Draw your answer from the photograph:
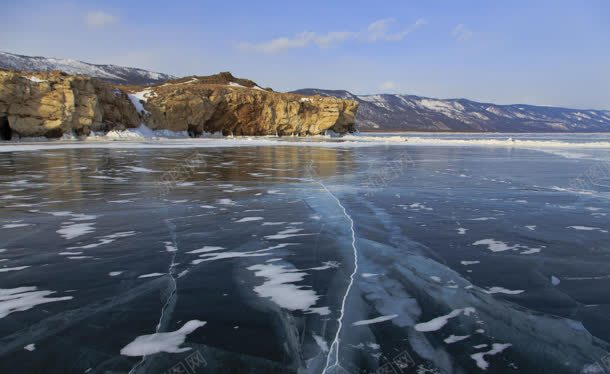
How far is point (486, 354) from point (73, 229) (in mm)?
6029

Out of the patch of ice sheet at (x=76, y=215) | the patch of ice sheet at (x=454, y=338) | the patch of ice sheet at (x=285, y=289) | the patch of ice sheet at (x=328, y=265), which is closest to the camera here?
the patch of ice sheet at (x=454, y=338)

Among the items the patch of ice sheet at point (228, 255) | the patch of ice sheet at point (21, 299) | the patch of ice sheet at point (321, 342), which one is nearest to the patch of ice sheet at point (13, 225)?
the patch of ice sheet at point (21, 299)

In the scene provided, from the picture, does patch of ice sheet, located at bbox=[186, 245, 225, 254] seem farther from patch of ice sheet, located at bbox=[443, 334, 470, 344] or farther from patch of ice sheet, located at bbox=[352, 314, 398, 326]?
patch of ice sheet, located at bbox=[443, 334, 470, 344]

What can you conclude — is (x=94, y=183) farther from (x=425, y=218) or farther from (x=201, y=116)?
(x=201, y=116)

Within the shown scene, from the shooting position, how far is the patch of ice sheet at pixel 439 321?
3516 millimetres

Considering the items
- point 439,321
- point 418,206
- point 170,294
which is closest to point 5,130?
point 418,206

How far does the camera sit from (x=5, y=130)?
1505 inches

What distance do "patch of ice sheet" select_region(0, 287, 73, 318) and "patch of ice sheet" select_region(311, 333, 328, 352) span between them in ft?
7.70

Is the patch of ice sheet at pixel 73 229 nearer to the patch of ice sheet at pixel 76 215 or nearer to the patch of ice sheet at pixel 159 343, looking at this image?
the patch of ice sheet at pixel 76 215

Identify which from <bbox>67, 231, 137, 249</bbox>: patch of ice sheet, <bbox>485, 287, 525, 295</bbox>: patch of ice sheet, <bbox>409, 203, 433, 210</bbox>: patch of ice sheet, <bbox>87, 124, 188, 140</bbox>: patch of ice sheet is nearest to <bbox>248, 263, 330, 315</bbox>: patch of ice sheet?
<bbox>485, 287, 525, 295</bbox>: patch of ice sheet

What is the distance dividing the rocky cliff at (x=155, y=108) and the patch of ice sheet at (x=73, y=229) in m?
36.1

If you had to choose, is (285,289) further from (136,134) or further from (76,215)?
(136,134)

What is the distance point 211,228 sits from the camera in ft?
22.4

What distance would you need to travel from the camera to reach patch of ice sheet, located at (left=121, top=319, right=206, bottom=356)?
3.12 meters
